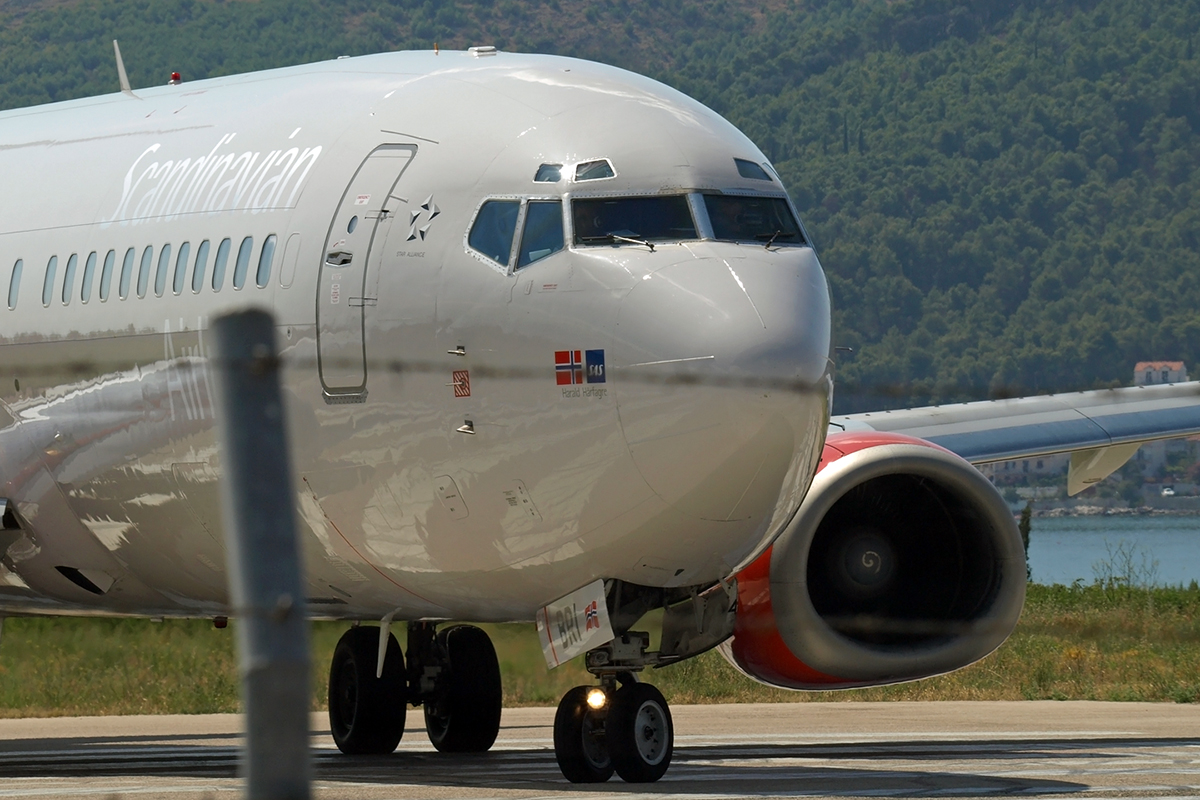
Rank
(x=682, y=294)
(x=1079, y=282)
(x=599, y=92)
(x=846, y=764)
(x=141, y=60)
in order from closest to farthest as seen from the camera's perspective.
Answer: (x=682, y=294) → (x=599, y=92) → (x=846, y=764) → (x=1079, y=282) → (x=141, y=60)

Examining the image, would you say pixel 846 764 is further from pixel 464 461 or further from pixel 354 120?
pixel 354 120

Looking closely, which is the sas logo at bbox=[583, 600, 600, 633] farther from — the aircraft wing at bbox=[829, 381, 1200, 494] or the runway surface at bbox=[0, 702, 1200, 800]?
the aircraft wing at bbox=[829, 381, 1200, 494]

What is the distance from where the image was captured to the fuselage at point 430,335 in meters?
10.6

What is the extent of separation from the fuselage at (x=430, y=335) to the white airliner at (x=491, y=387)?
20 millimetres

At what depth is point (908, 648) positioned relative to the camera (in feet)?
43.3

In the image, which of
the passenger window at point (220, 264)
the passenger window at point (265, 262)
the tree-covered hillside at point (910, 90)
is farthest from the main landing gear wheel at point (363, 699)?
the tree-covered hillside at point (910, 90)

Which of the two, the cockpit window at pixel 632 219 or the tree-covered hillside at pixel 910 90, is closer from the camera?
the cockpit window at pixel 632 219

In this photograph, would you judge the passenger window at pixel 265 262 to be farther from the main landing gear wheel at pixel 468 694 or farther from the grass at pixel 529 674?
the grass at pixel 529 674

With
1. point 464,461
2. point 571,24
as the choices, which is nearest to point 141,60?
point 571,24

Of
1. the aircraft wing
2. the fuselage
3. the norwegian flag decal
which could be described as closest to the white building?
the aircraft wing

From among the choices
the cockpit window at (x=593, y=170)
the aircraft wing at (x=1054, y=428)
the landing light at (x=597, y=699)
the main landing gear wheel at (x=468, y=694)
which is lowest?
the main landing gear wheel at (x=468, y=694)

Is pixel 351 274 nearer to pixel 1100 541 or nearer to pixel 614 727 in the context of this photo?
pixel 614 727

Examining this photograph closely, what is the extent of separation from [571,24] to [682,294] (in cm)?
15510

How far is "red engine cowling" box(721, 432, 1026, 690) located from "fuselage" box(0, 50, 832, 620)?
176cm
